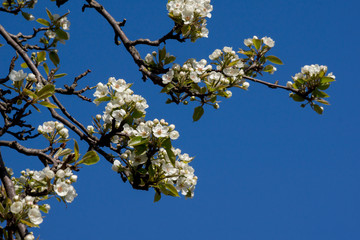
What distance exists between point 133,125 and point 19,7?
2045 millimetres

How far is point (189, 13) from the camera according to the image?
3.91 m

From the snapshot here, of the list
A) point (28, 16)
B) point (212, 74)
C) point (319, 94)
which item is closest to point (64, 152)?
point (212, 74)

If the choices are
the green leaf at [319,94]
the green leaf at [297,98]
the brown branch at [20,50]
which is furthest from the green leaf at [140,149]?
the green leaf at [319,94]

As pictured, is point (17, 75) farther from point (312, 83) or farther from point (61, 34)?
point (312, 83)

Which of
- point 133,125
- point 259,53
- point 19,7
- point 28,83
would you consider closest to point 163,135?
point 133,125

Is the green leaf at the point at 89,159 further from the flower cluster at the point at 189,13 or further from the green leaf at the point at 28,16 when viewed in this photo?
the green leaf at the point at 28,16

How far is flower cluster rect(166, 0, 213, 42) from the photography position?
392cm

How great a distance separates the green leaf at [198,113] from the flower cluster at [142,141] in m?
0.46

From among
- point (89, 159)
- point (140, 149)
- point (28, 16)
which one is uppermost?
point (28, 16)

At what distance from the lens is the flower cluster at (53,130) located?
11.7 ft

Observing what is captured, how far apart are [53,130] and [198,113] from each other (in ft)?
3.89

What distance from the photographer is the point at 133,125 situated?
3.62m

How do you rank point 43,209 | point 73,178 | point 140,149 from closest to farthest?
point 73,178
point 140,149
point 43,209

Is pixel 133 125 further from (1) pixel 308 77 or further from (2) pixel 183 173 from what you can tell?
(1) pixel 308 77
